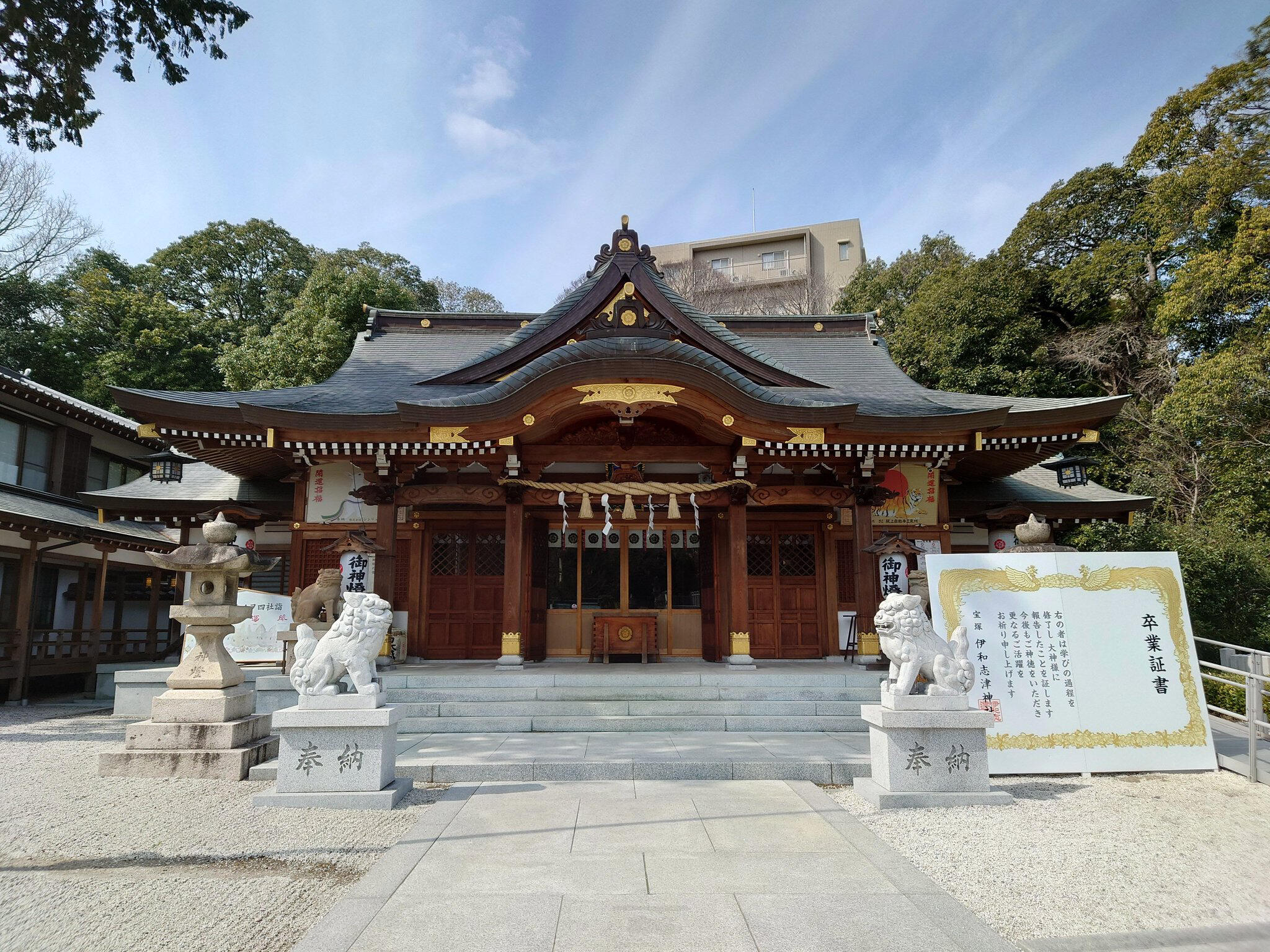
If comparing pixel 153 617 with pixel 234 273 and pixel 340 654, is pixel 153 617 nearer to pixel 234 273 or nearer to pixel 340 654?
pixel 340 654

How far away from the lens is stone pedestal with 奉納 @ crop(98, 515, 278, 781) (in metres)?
6.26

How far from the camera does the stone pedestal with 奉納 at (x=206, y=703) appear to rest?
626 cm

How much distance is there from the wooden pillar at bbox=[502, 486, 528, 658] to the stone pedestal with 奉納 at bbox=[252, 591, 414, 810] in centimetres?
456

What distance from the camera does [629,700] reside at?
27.7 feet

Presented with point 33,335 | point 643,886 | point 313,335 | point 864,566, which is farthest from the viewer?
point 33,335

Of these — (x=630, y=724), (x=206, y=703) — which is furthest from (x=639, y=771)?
(x=206, y=703)

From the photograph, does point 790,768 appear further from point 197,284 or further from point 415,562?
point 197,284

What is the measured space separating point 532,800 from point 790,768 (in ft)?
7.37

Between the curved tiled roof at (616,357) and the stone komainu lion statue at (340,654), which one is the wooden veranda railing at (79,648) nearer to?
the curved tiled roof at (616,357)

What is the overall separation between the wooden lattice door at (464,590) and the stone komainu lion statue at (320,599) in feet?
9.91

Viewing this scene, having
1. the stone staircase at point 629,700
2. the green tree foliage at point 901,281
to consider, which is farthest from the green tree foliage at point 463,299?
the stone staircase at point 629,700

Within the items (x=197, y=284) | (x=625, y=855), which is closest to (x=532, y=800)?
(x=625, y=855)

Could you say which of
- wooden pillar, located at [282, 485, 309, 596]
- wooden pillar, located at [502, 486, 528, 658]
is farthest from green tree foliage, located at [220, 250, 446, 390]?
wooden pillar, located at [502, 486, 528, 658]

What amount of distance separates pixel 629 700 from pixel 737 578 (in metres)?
2.69
